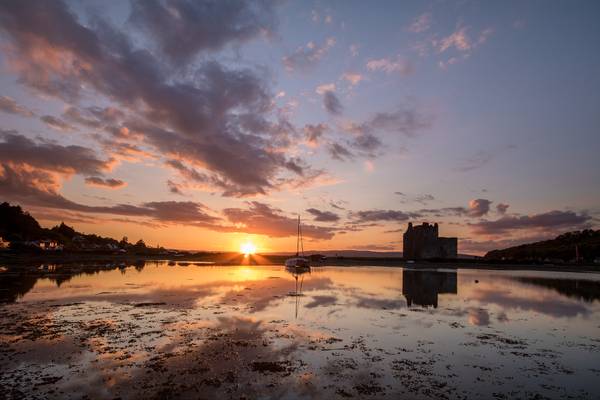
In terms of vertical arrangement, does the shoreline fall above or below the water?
below

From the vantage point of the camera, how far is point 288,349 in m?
17.2

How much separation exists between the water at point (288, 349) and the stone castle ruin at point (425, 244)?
128 meters

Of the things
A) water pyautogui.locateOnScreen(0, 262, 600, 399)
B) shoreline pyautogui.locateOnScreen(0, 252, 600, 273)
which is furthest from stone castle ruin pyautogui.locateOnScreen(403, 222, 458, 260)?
water pyautogui.locateOnScreen(0, 262, 600, 399)

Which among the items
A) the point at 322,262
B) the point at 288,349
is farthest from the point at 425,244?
the point at 288,349

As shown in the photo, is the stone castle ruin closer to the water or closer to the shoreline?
the shoreline

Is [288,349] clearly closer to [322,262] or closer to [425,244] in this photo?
[322,262]

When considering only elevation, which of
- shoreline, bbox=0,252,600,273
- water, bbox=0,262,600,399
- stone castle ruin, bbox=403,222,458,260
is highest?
stone castle ruin, bbox=403,222,458,260

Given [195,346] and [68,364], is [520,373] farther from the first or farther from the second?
[68,364]

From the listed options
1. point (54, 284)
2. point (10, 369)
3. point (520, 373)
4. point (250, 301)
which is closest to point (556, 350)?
point (520, 373)

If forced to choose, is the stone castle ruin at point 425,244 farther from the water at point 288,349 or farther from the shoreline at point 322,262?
the water at point 288,349

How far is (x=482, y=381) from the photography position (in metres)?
13.7

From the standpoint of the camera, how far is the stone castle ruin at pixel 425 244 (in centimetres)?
15725

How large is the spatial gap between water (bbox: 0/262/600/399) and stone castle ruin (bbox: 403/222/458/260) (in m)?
128

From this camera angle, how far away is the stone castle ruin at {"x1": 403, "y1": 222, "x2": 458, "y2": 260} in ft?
516
